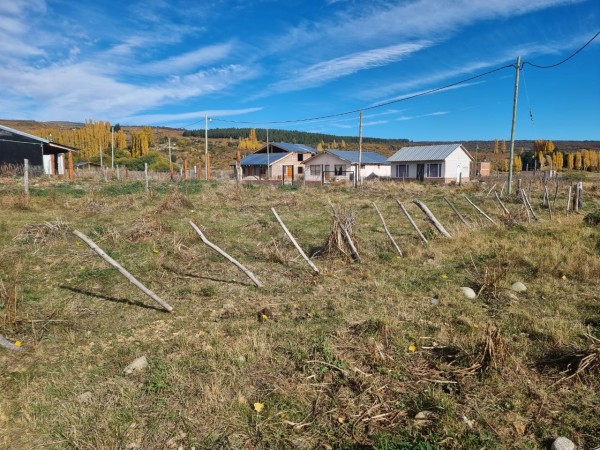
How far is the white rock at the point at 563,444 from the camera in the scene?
282 cm

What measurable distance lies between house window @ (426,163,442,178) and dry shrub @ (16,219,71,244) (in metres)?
36.6

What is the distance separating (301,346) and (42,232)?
730 centimetres

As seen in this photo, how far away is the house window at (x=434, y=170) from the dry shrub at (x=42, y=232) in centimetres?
3659

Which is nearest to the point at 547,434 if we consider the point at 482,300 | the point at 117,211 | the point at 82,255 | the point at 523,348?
the point at 523,348

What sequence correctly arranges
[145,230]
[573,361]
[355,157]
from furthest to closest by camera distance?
[355,157]
[145,230]
[573,361]

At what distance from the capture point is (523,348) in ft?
14.0

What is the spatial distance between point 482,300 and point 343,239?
2982 mm

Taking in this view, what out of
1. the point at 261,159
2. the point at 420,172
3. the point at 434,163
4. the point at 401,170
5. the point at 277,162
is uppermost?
the point at 261,159

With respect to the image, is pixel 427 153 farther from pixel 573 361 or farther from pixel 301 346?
pixel 301 346

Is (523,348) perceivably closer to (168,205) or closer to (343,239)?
(343,239)

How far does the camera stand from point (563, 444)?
9.34ft

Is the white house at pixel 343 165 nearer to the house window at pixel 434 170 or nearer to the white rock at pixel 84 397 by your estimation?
the house window at pixel 434 170

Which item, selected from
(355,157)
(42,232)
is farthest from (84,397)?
(355,157)

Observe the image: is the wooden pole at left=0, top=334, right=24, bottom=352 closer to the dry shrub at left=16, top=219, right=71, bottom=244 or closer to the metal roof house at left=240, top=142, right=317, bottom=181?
the dry shrub at left=16, top=219, right=71, bottom=244
